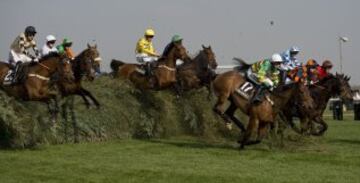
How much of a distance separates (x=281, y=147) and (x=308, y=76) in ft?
13.9

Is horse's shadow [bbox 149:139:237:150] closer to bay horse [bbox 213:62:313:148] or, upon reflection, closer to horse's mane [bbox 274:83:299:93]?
bay horse [bbox 213:62:313:148]

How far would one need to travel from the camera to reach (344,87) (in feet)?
65.1

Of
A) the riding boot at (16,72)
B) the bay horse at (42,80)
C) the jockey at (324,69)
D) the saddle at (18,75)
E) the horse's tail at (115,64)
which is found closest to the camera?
the bay horse at (42,80)

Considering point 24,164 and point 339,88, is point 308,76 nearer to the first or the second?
point 339,88

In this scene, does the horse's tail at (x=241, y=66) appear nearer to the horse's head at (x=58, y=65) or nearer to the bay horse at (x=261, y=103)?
the bay horse at (x=261, y=103)

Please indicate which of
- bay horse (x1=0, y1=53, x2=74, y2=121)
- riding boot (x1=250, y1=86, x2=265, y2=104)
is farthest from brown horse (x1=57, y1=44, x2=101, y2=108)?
riding boot (x1=250, y1=86, x2=265, y2=104)

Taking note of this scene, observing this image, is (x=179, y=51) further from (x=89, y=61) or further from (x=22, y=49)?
(x=22, y=49)

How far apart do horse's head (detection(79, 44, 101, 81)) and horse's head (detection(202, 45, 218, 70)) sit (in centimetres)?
394

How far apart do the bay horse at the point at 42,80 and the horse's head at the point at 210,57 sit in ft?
16.9

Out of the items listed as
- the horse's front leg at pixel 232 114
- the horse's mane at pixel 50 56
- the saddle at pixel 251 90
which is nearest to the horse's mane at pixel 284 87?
the saddle at pixel 251 90

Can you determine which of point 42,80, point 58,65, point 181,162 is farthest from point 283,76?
point 42,80

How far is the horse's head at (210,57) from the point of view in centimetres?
2030

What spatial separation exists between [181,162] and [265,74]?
13.5ft

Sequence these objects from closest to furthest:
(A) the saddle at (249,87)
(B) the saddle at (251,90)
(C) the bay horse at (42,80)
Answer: (B) the saddle at (251,90) → (A) the saddle at (249,87) → (C) the bay horse at (42,80)
